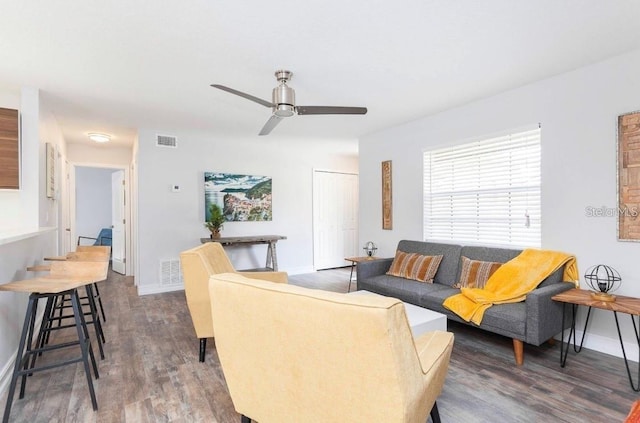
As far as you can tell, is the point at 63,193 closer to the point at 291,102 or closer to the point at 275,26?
the point at 291,102

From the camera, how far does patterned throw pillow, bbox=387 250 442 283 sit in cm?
349

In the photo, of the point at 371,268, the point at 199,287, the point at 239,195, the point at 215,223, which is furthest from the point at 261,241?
the point at 199,287

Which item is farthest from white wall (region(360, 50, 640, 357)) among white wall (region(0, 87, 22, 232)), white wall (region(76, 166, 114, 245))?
white wall (region(76, 166, 114, 245))

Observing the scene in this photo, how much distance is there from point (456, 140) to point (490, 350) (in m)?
2.22

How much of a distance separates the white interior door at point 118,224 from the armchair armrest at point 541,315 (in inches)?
248

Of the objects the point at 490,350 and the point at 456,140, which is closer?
the point at 490,350

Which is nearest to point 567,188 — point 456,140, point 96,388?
point 456,140

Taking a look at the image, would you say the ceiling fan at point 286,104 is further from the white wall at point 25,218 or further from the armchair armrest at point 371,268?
the white wall at point 25,218

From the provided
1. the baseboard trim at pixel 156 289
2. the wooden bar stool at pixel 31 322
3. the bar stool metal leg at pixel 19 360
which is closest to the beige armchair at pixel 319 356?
the wooden bar stool at pixel 31 322

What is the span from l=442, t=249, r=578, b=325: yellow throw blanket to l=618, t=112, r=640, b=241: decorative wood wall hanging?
0.44m

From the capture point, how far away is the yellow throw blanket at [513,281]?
2656 millimetres

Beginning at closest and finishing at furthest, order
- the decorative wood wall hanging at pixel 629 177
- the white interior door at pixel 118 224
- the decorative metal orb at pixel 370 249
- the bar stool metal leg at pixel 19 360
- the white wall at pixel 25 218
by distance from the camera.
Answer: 1. the bar stool metal leg at pixel 19 360
2. the white wall at pixel 25 218
3. the decorative wood wall hanging at pixel 629 177
4. the decorative metal orb at pixel 370 249
5. the white interior door at pixel 118 224

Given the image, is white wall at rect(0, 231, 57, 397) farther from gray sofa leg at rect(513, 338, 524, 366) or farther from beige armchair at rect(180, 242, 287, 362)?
gray sofa leg at rect(513, 338, 524, 366)

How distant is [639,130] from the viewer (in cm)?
243
